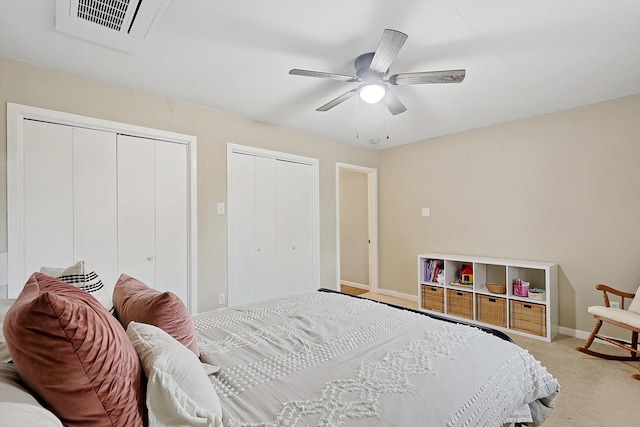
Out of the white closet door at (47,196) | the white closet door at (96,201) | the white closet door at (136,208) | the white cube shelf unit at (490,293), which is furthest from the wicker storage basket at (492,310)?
the white closet door at (47,196)

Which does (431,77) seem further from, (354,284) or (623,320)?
(354,284)

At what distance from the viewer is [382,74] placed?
216 centimetres

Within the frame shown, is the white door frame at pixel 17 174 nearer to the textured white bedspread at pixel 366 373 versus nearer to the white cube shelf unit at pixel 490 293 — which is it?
the textured white bedspread at pixel 366 373

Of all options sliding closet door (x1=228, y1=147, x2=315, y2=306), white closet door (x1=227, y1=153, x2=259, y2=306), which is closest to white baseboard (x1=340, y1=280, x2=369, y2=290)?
sliding closet door (x1=228, y1=147, x2=315, y2=306)

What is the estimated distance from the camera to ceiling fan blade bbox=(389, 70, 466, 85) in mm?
1973

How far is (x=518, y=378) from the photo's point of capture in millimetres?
1316

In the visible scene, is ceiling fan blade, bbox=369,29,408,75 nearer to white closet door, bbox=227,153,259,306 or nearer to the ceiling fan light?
the ceiling fan light

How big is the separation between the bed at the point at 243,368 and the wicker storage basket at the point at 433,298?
2308 mm

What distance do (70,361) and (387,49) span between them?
6.51ft

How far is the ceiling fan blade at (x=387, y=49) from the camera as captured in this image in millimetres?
1655

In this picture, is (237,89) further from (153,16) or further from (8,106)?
(8,106)

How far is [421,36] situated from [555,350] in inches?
121

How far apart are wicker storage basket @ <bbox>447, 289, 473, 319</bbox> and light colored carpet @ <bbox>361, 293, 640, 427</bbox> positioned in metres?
0.66

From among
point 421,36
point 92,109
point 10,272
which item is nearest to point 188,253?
point 10,272
